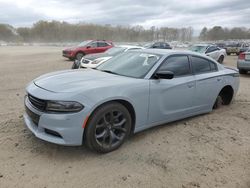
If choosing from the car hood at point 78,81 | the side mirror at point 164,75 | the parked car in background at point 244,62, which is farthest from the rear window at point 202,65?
Answer: the parked car in background at point 244,62

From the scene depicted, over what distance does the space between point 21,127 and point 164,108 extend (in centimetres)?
251

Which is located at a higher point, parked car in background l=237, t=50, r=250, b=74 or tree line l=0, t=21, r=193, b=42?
tree line l=0, t=21, r=193, b=42

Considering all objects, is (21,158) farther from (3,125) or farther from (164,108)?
(164,108)

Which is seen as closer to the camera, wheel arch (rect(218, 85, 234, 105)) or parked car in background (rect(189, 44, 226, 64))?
wheel arch (rect(218, 85, 234, 105))

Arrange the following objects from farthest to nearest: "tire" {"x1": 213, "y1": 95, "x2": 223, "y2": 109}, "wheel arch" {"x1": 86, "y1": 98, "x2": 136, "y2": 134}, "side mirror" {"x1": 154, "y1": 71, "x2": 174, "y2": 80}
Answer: "tire" {"x1": 213, "y1": 95, "x2": 223, "y2": 109}, "side mirror" {"x1": 154, "y1": 71, "x2": 174, "y2": 80}, "wheel arch" {"x1": 86, "y1": 98, "x2": 136, "y2": 134}

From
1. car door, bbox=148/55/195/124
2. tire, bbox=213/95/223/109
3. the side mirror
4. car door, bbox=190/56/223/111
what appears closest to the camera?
the side mirror

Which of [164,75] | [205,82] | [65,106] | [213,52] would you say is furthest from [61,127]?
[213,52]

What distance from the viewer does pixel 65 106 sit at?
119 inches

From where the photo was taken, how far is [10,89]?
23.9 feet

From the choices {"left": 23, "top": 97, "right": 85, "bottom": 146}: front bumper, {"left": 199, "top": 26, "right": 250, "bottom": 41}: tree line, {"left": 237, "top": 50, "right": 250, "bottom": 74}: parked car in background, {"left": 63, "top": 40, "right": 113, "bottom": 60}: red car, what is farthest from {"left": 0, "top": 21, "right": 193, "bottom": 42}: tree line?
{"left": 23, "top": 97, "right": 85, "bottom": 146}: front bumper

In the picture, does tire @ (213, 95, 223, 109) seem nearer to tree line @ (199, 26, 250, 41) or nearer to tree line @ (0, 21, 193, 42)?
tree line @ (0, 21, 193, 42)

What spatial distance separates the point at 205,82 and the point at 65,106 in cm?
290

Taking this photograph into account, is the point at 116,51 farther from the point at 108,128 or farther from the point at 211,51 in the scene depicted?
the point at 108,128

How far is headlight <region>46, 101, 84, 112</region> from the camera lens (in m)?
3.03
